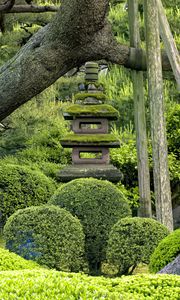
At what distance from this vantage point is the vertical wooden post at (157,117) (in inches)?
232

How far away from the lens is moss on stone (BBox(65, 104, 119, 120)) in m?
6.10

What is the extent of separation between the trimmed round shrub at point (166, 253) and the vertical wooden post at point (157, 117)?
2.18 meters

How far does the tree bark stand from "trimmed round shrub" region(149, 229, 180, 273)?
1253mm

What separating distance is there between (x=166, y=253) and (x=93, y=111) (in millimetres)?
2765

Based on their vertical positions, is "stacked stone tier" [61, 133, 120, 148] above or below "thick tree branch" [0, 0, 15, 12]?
below

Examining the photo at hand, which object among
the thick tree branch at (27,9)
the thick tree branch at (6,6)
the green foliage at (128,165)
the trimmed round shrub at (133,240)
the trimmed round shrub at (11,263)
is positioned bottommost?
the green foliage at (128,165)

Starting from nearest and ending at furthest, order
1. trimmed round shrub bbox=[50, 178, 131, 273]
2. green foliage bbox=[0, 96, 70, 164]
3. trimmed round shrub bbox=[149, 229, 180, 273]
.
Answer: trimmed round shrub bbox=[149, 229, 180, 273]
trimmed round shrub bbox=[50, 178, 131, 273]
green foliage bbox=[0, 96, 70, 164]

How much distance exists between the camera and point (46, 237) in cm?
439

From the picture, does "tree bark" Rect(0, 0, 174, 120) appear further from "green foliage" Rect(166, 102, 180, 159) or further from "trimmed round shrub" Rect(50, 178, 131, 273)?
"green foliage" Rect(166, 102, 180, 159)

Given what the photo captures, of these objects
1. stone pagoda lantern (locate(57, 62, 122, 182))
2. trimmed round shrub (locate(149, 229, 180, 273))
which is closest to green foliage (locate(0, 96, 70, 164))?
stone pagoda lantern (locate(57, 62, 122, 182))

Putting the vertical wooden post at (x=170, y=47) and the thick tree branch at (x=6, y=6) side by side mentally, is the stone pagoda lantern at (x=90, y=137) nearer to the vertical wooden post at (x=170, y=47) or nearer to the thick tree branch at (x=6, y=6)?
the vertical wooden post at (x=170, y=47)

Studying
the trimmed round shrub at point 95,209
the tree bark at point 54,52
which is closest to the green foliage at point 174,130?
the trimmed round shrub at point 95,209

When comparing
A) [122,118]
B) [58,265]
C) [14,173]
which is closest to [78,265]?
[58,265]

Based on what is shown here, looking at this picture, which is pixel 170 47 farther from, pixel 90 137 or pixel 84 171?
pixel 84 171
